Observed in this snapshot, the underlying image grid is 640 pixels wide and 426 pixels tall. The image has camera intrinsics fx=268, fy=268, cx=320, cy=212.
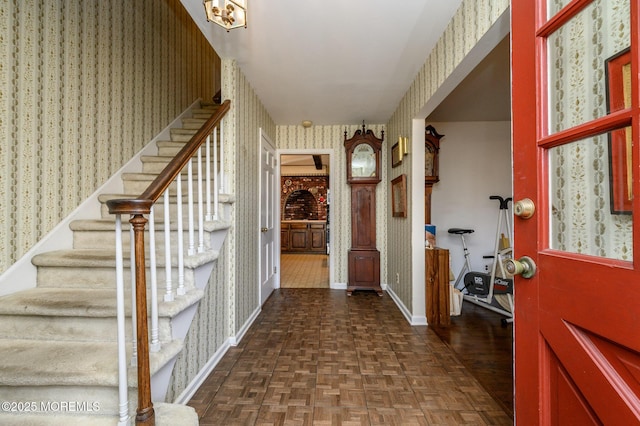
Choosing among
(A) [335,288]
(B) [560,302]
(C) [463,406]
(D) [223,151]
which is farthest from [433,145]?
(B) [560,302]

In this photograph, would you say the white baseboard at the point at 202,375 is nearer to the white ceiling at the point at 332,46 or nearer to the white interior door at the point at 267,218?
the white interior door at the point at 267,218

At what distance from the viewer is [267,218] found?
350 cm

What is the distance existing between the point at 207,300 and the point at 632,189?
2.06m

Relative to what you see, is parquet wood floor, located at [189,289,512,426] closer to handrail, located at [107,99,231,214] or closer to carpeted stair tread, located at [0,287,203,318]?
carpeted stair tread, located at [0,287,203,318]

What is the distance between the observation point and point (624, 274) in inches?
22.5

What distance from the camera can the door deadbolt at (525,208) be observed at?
804 mm

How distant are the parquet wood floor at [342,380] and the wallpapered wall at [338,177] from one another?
1.41 meters

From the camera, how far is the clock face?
12.5 feet

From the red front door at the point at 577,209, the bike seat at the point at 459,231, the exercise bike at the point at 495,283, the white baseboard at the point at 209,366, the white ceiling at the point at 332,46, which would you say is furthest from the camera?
the bike seat at the point at 459,231

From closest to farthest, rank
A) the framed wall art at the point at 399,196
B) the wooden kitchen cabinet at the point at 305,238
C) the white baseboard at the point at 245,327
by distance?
the white baseboard at the point at 245,327, the framed wall art at the point at 399,196, the wooden kitchen cabinet at the point at 305,238

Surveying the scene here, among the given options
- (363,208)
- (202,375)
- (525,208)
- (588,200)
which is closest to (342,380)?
(202,375)

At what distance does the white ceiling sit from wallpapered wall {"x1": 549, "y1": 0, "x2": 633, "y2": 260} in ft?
4.11

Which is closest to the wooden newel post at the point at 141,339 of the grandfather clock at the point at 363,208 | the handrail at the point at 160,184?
the handrail at the point at 160,184

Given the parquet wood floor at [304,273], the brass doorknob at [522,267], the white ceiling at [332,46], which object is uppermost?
the white ceiling at [332,46]
